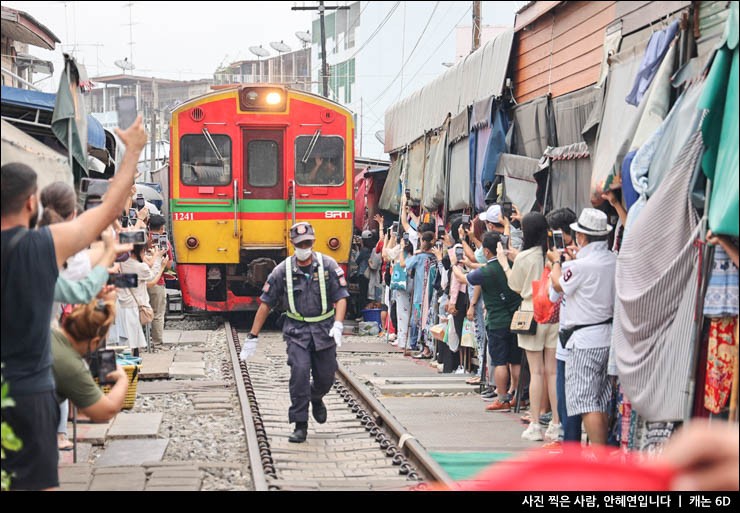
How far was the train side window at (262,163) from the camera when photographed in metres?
17.0

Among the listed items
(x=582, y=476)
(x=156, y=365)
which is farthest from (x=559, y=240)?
(x=156, y=365)

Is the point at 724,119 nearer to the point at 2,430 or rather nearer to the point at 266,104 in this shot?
the point at 2,430

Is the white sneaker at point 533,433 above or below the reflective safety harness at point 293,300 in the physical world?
below

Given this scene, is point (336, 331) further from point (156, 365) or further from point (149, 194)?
point (149, 194)

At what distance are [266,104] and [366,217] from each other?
201 inches

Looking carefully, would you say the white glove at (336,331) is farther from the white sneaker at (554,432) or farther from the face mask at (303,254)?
the white sneaker at (554,432)

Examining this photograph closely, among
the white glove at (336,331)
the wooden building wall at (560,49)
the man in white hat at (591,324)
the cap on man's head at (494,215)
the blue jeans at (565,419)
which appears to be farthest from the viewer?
the cap on man's head at (494,215)

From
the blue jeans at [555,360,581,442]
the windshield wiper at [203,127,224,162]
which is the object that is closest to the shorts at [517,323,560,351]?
the blue jeans at [555,360,581,442]

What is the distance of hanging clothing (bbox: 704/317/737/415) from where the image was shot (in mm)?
5543

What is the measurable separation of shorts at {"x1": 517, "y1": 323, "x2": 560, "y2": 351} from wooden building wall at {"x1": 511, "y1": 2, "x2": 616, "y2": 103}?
7.96 feet

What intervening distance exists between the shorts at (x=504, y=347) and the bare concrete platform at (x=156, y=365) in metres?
4.22

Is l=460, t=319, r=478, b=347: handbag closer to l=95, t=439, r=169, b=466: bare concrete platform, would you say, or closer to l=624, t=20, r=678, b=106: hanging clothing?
l=95, t=439, r=169, b=466: bare concrete platform

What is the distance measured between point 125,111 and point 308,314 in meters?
3.13

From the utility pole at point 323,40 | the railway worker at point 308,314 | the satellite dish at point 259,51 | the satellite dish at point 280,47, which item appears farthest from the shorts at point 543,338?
the satellite dish at point 259,51
